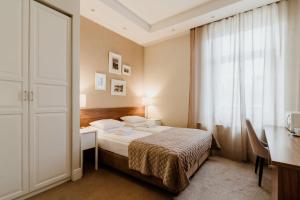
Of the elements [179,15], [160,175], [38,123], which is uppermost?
[179,15]

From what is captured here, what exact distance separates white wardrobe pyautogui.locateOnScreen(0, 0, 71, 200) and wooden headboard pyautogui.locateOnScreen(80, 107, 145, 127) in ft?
3.07

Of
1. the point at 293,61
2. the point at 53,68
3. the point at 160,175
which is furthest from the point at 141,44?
the point at 160,175

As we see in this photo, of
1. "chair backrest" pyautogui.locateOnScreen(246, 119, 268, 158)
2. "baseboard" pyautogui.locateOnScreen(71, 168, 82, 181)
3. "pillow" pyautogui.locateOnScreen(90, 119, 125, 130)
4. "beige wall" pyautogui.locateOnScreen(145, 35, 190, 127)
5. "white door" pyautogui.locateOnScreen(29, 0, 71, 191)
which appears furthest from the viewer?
"beige wall" pyautogui.locateOnScreen(145, 35, 190, 127)

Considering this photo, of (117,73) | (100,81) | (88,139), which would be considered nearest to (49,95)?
(88,139)

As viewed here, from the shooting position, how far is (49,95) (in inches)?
78.9

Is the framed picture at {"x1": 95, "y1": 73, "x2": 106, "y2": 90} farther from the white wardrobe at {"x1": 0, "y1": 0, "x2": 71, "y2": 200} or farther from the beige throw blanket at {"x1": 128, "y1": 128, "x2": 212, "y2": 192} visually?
the beige throw blanket at {"x1": 128, "y1": 128, "x2": 212, "y2": 192}

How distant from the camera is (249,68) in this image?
3057 mm

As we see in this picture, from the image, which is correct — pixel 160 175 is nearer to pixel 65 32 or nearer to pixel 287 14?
pixel 65 32

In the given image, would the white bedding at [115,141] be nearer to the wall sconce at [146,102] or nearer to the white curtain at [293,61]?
the wall sconce at [146,102]

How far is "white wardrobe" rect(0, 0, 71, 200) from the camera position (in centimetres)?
Result: 165

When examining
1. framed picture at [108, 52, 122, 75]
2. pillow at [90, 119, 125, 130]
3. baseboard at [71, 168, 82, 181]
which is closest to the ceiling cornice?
framed picture at [108, 52, 122, 75]

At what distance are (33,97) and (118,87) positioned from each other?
220 centimetres

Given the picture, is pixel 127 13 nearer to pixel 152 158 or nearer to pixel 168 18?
pixel 168 18

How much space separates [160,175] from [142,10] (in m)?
3.27
